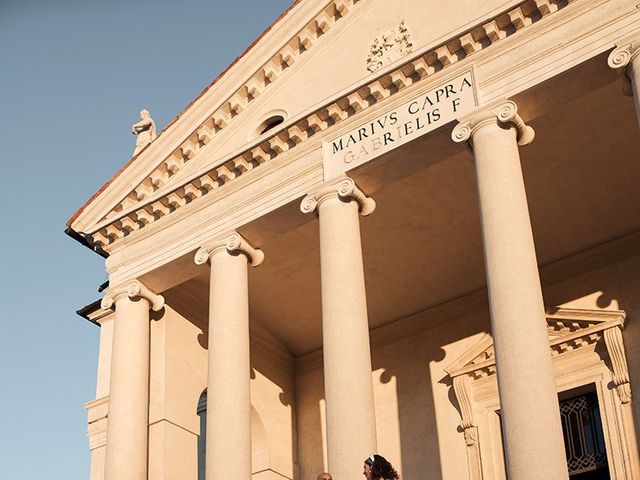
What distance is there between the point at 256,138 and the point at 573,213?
7.11m

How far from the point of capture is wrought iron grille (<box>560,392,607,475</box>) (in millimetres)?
21422

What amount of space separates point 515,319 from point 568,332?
674 centimetres

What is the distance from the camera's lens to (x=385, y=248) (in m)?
23.5

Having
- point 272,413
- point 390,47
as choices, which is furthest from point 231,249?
point 272,413

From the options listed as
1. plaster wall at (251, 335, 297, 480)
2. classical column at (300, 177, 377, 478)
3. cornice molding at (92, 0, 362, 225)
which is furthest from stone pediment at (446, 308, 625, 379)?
cornice molding at (92, 0, 362, 225)

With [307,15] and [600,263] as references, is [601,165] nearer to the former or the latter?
[600,263]

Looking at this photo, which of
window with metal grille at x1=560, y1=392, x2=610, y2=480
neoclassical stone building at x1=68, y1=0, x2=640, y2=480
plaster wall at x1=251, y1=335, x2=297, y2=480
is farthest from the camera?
plaster wall at x1=251, y1=335, x2=297, y2=480

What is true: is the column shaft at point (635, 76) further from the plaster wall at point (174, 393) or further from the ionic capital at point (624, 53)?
the plaster wall at point (174, 393)

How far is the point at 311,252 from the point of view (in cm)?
2367

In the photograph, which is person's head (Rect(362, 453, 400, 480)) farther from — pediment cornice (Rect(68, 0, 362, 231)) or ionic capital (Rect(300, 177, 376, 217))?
pediment cornice (Rect(68, 0, 362, 231))

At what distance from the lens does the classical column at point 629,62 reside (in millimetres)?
16547

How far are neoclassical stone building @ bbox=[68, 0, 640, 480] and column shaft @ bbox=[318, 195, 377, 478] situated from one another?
4 centimetres

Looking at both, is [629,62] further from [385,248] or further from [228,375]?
[228,375]

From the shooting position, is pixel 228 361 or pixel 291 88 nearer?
pixel 228 361
